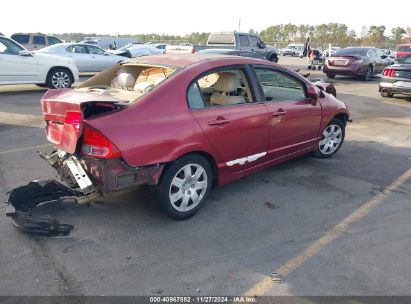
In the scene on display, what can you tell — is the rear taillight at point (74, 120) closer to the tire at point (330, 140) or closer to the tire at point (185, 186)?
the tire at point (185, 186)

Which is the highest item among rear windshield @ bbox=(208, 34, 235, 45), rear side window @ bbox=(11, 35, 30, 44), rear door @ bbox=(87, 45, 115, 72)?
rear windshield @ bbox=(208, 34, 235, 45)

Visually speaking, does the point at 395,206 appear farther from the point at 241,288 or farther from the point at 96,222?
the point at 96,222

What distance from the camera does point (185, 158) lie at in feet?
12.5

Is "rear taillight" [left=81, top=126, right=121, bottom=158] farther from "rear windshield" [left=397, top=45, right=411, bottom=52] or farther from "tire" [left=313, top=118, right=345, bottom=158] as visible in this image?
"rear windshield" [left=397, top=45, right=411, bottom=52]

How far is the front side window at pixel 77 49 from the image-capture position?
50.7ft

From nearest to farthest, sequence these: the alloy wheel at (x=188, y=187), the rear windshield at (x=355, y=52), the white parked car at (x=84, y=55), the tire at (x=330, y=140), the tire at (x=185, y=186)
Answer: the tire at (x=185, y=186), the alloy wheel at (x=188, y=187), the tire at (x=330, y=140), the white parked car at (x=84, y=55), the rear windshield at (x=355, y=52)

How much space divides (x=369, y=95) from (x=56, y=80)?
10633 mm

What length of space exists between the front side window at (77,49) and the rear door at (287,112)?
12.5 meters

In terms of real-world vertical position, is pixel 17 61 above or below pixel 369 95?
above

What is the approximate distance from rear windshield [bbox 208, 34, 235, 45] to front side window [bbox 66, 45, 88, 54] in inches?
255

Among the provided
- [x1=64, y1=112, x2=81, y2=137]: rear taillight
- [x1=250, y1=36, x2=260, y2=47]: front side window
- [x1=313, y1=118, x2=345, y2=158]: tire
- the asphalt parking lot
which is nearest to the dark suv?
[x1=250, y1=36, x2=260, y2=47]: front side window

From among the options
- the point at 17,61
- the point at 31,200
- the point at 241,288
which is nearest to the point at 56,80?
the point at 17,61

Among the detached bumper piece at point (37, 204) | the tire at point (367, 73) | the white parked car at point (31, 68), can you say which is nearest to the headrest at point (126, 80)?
the detached bumper piece at point (37, 204)

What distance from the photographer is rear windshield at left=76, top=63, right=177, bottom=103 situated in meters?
4.02
